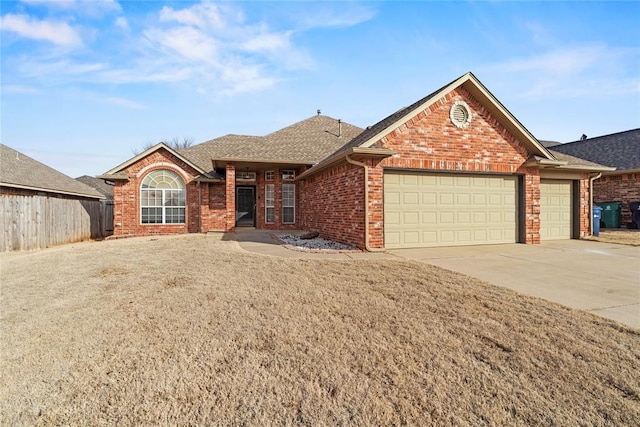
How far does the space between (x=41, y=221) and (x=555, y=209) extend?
773 inches

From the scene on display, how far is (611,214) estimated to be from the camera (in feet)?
55.9

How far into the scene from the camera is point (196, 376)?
8.99 ft

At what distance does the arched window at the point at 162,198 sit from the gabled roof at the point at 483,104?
949 centimetres

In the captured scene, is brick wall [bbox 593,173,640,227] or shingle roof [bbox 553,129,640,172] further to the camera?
shingle roof [bbox 553,129,640,172]

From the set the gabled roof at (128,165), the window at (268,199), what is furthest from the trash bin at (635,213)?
the gabled roof at (128,165)

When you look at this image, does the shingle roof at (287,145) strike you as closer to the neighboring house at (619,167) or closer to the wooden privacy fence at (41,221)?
the wooden privacy fence at (41,221)

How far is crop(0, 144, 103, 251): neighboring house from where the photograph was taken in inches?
449

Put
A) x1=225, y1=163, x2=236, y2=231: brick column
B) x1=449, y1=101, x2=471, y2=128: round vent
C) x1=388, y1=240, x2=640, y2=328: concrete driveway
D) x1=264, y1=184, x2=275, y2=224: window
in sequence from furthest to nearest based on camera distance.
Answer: x1=264, y1=184, x2=275, y2=224: window, x1=225, y1=163, x2=236, y2=231: brick column, x1=449, y1=101, x2=471, y2=128: round vent, x1=388, y1=240, x2=640, y2=328: concrete driveway

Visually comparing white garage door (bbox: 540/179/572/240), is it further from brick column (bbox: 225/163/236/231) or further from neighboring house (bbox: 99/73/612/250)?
brick column (bbox: 225/163/236/231)

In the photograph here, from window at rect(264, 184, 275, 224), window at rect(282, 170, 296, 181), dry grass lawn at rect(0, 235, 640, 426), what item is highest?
window at rect(282, 170, 296, 181)

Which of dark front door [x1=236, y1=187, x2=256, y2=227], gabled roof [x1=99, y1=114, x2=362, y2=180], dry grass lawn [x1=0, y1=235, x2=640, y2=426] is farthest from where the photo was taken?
dark front door [x1=236, y1=187, x2=256, y2=227]

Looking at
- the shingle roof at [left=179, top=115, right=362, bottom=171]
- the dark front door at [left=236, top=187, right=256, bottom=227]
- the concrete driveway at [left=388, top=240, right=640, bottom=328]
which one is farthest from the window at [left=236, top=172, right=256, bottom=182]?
the concrete driveway at [left=388, top=240, right=640, bottom=328]

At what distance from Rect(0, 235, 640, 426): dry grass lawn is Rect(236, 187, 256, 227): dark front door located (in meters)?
11.4

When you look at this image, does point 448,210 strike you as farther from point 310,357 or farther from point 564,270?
point 310,357
